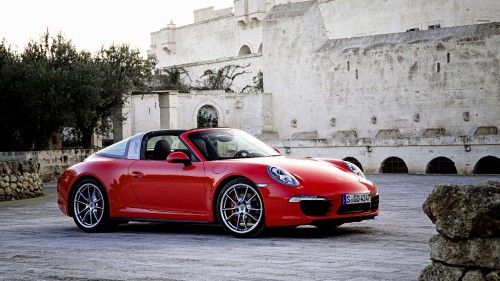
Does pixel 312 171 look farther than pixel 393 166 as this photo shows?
No

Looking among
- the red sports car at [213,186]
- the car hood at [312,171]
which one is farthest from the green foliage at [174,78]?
the car hood at [312,171]

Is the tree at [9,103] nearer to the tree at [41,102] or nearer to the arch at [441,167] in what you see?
Answer: the tree at [41,102]

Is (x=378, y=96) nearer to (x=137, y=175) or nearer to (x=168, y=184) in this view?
(x=137, y=175)

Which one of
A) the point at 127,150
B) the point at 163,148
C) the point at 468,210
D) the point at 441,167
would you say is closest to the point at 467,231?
the point at 468,210

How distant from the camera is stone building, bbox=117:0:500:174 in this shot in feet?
114

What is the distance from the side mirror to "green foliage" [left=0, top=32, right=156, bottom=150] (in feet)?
70.8

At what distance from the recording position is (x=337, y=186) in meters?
9.44

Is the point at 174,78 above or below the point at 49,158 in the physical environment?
above

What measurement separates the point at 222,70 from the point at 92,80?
2987 centimetres

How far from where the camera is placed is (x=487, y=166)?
107ft

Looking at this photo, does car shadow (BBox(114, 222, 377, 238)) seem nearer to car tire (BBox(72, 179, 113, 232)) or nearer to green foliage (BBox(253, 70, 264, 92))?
car tire (BBox(72, 179, 113, 232))

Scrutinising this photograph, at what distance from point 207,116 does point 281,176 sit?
4241 centimetres

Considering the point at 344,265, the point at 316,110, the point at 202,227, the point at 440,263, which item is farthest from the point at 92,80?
the point at 440,263

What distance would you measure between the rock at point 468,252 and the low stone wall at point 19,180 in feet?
51.6
